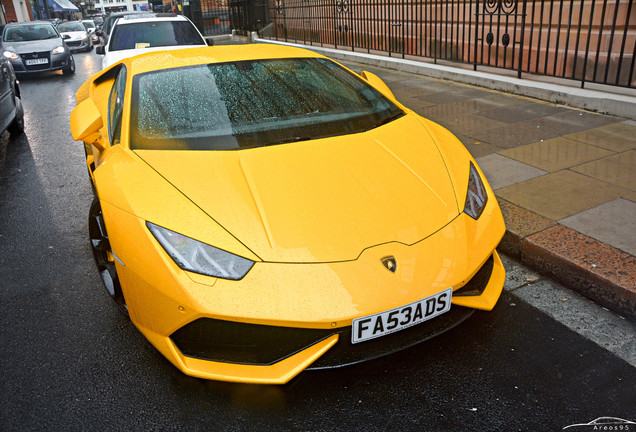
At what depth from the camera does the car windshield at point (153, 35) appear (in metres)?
9.27

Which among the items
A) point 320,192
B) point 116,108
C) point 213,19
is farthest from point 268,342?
point 213,19

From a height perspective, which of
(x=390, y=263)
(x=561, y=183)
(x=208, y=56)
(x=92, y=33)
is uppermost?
(x=208, y=56)

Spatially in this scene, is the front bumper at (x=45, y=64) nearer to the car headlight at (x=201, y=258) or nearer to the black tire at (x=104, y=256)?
the black tire at (x=104, y=256)

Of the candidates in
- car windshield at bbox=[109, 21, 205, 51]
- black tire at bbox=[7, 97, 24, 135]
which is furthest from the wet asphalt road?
car windshield at bbox=[109, 21, 205, 51]

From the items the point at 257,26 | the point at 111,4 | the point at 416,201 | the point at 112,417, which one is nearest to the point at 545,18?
the point at 416,201

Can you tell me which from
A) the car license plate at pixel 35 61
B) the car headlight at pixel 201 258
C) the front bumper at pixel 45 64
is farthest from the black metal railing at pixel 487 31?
the car license plate at pixel 35 61

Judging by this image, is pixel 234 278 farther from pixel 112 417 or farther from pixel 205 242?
pixel 112 417

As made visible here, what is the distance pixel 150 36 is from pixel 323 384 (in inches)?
339

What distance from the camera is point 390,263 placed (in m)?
2.29

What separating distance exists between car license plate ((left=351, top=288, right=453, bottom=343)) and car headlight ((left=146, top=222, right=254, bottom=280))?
531 mm

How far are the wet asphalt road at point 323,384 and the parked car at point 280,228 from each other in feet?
0.82

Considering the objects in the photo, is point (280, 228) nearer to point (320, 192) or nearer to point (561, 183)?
point (320, 192)

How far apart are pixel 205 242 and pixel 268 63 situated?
1.82 meters

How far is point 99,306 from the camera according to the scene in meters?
3.23
